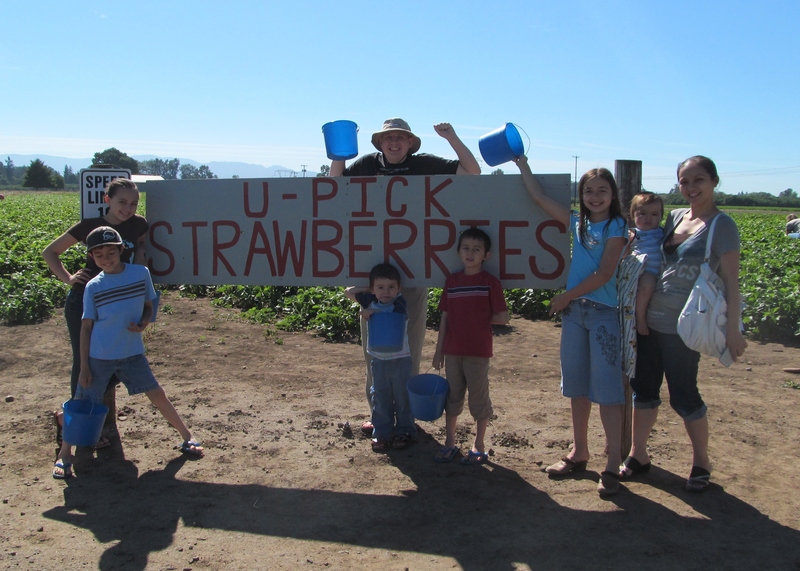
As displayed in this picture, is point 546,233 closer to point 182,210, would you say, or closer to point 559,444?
point 559,444

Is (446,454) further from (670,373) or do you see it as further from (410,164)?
(410,164)

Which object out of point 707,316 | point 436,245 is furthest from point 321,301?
point 707,316

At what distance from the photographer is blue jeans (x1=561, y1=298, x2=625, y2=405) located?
12.2 ft

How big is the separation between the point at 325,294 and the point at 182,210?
4.86 meters

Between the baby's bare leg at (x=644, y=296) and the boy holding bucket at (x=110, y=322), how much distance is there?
2.94 meters

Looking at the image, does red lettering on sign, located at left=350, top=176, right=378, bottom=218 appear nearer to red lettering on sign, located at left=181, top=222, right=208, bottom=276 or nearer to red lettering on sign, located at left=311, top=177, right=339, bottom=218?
red lettering on sign, located at left=311, top=177, right=339, bottom=218

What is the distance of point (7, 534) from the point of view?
3375 millimetres

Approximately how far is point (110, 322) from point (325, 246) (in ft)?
4.62

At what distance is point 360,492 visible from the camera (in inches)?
154

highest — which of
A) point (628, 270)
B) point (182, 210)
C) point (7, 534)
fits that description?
point (182, 210)

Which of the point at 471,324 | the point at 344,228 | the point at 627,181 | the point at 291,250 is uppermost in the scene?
the point at 627,181

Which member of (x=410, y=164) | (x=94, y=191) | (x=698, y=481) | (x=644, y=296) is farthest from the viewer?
(x=94, y=191)

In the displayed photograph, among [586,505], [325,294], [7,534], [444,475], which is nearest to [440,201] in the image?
[444,475]

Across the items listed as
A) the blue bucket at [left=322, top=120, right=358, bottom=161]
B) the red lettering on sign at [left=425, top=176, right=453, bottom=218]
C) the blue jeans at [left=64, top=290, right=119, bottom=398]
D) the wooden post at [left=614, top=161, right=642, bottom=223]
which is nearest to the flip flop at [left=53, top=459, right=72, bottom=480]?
the blue jeans at [left=64, top=290, right=119, bottom=398]
